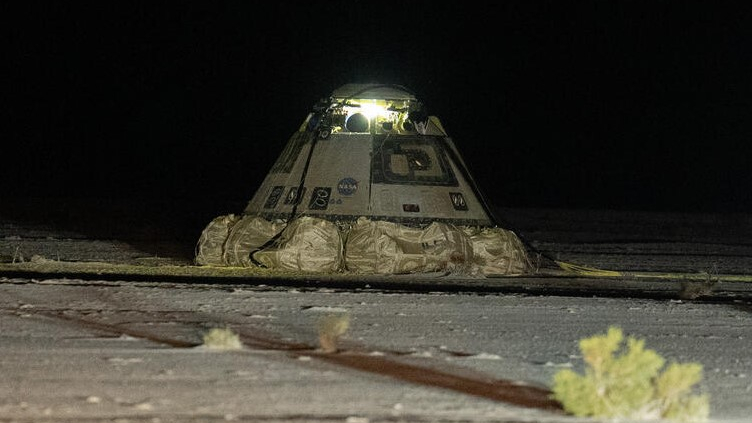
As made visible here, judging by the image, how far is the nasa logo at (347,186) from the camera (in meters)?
14.1

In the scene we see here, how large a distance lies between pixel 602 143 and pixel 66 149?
17.5 metres

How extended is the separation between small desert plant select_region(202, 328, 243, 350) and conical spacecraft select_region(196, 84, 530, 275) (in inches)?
180

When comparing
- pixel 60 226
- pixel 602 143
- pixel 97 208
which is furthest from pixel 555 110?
pixel 60 226

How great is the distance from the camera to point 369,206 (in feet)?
45.9

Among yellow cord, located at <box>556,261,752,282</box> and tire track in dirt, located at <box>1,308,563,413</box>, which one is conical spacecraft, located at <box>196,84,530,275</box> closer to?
yellow cord, located at <box>556,261,752,282</box>

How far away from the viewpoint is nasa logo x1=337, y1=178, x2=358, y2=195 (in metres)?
14.1

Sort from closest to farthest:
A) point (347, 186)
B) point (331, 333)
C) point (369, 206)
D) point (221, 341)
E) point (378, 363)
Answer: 1. point (378, 363)
2. point (221, 341)
3. point (331, 333)
4. point (369, 206)
5. point (347, 186)

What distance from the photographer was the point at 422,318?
35.6ft

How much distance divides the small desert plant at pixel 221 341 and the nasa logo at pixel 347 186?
5.10 m

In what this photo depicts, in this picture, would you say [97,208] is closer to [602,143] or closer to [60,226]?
[60,226]

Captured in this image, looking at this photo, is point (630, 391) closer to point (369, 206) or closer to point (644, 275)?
point (369, 206)

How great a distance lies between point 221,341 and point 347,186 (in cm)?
530

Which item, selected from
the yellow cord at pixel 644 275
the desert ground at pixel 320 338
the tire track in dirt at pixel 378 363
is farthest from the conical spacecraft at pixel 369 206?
the tire track in dirt at pixel 378 363

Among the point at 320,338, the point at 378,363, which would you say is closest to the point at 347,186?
the point at 320,338
